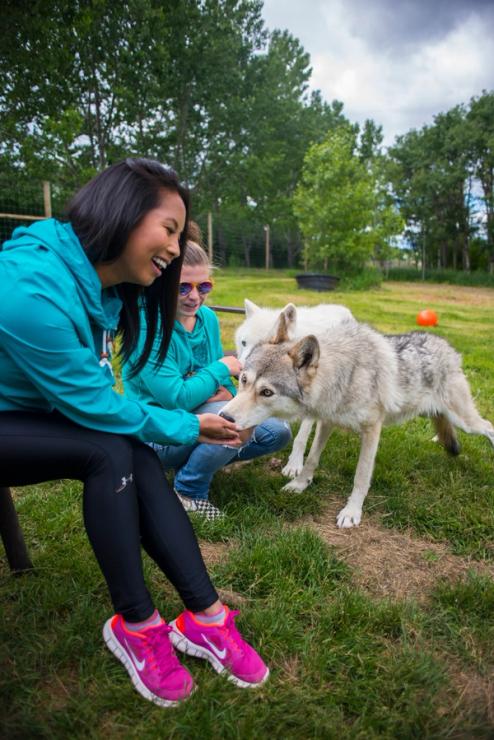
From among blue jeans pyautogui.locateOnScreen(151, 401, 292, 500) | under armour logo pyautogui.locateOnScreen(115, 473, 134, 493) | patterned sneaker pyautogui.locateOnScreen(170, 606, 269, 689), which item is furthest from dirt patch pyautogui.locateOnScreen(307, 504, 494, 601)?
under armour logo pyautogui.locateOnScreen(115, 473, 134, 493)

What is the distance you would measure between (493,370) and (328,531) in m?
4.54

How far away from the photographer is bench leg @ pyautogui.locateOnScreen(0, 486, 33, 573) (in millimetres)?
2043

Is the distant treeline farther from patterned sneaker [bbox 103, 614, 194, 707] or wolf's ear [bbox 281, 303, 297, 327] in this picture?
patterned sneaker [bbox 103, 614, 194, 707]

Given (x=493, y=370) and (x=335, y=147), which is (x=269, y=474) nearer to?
(x=493, y=370)

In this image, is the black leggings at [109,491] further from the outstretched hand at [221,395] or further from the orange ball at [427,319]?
the orange ball at [427,319]

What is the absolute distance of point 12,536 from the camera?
2.11 meters

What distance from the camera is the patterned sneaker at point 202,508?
9.00 ft

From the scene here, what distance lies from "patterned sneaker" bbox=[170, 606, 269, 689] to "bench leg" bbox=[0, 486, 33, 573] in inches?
33.0

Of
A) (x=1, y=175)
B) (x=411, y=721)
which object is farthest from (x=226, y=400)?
(x=1, y=175)

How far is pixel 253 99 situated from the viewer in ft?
80.1

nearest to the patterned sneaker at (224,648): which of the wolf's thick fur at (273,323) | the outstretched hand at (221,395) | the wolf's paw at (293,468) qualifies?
the outstretched hand at (221,395)

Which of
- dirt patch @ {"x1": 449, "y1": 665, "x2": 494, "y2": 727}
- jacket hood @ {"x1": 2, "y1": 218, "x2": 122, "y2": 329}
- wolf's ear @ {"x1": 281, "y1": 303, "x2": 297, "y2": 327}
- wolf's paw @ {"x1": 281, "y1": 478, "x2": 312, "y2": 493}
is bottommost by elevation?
dirt patch @ {"x1": 449, "y1": 665, "x2": 494, "y2": 727}

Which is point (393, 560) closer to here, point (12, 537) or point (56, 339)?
point (12, 537)

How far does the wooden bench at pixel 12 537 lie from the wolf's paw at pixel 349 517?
1705mm
